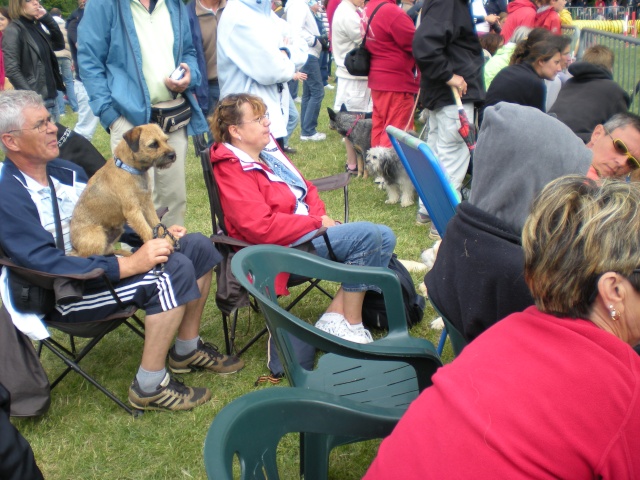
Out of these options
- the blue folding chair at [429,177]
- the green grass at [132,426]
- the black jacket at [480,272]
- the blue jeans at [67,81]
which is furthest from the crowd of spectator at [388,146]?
the blue jeans at [67,81]

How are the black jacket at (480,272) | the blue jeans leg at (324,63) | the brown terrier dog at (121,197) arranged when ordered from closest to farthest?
the black jacket at (480,272), the brown terrier dog at (121,197), the blue jeans leg at (324,63)

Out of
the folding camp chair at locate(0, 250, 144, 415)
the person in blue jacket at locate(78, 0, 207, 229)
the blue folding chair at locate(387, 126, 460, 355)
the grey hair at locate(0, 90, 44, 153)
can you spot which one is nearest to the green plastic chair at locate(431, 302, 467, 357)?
the blue folding chair at locate(387, 126, 460, 355)

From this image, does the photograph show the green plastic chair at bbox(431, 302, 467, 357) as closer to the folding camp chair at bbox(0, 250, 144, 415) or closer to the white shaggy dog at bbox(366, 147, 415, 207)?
the folding camp chair at bbox(0, 250, 144, 415)

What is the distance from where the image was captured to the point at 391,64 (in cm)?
596

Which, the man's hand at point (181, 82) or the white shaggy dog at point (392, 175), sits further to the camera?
the white shaggy dog at point (392, 175)

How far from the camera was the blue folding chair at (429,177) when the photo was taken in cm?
246

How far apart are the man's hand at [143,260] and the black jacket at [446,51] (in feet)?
8.64

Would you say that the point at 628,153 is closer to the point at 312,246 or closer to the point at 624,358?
the point at 312,246

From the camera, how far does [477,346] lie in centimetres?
126

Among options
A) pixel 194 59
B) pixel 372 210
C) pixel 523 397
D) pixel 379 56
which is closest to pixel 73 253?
pixel 194 59

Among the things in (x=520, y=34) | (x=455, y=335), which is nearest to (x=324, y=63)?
(x=520, y=34)

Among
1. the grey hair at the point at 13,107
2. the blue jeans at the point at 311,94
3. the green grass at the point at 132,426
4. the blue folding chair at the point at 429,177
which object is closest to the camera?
the blue folding chair at the point at 429,177

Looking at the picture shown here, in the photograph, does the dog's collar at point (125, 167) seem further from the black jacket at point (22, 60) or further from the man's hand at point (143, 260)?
the black jacket at point (22, 60)

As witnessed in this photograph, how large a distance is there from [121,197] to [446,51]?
2756 millimetres
